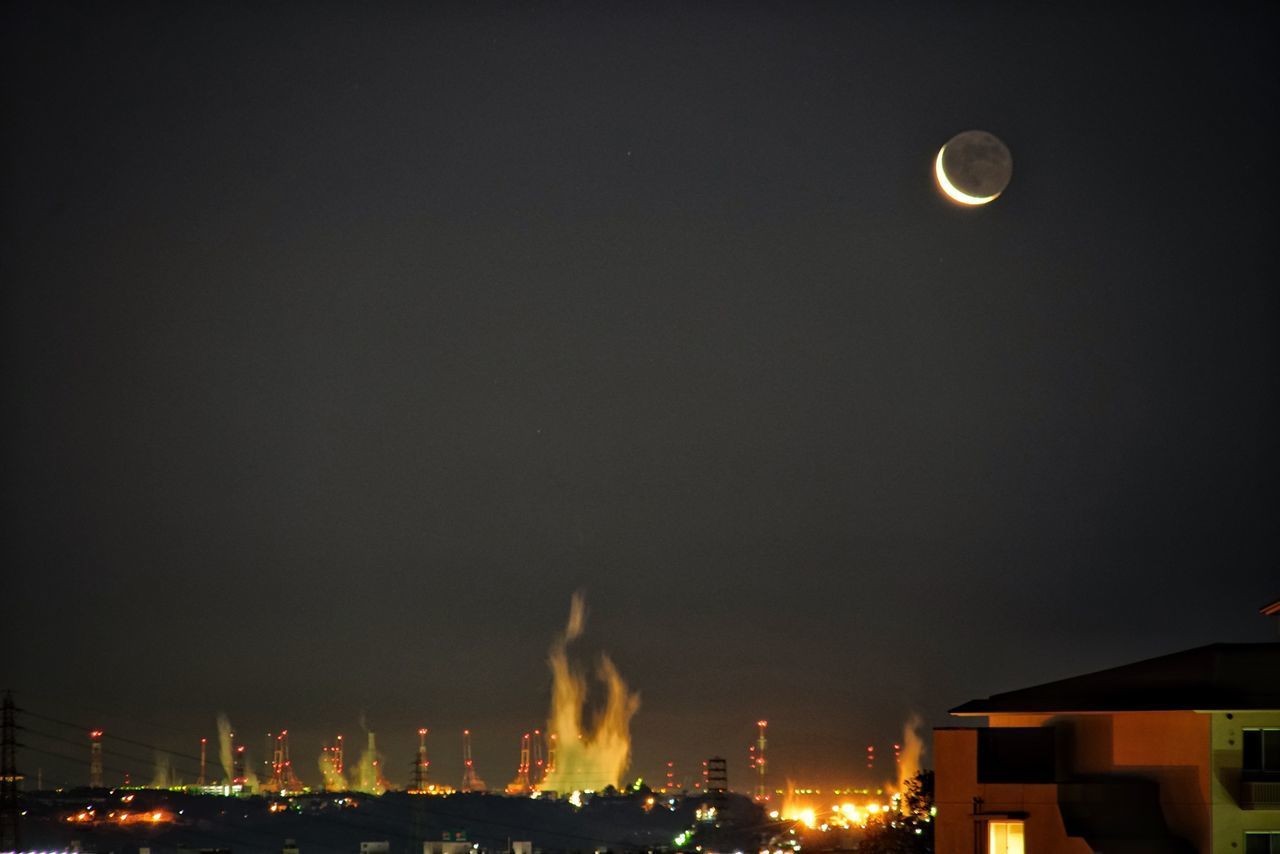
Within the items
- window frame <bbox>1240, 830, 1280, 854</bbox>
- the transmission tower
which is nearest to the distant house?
window frame <bbox>1240, 830, 1280, 854</bbox>

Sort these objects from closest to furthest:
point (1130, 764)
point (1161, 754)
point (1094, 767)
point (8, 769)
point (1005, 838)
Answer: point (1161, 754)
point (1130, 764)
point (1094, 767)
point (1005, 838)
point (8, 769)

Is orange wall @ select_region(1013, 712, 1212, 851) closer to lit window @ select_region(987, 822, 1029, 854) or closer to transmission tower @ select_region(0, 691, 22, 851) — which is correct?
lit window @ select_region(987, 822, 1029, 854)

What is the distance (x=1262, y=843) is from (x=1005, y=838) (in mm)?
3525

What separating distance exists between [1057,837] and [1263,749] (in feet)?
10.1

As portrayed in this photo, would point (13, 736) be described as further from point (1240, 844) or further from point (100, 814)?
point (100, 814)

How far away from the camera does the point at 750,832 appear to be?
5221 inches

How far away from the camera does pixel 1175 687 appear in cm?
2103

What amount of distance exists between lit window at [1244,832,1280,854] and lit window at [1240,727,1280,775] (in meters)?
0.83

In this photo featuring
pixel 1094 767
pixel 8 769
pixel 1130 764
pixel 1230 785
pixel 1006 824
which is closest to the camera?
pixel 1230 785

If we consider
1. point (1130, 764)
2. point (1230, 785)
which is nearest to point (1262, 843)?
point (1230, 785)

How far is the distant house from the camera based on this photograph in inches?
776

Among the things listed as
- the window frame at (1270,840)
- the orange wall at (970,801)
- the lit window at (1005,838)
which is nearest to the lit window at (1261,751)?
the window frame at (1270,840)

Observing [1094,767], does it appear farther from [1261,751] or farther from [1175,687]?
[1261,751]

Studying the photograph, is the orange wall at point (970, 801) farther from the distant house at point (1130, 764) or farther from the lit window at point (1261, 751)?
the lit window at point (1261, 751)
